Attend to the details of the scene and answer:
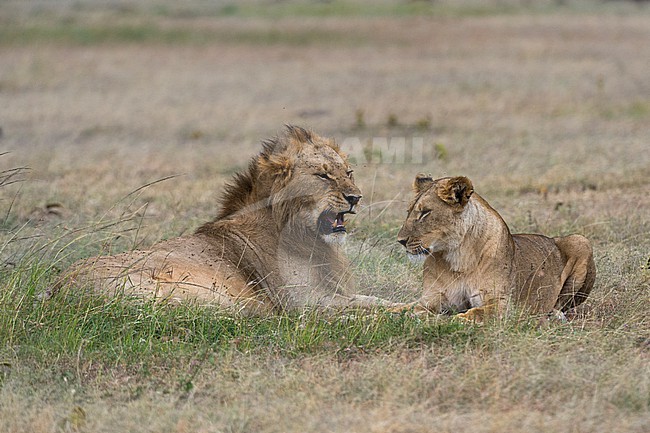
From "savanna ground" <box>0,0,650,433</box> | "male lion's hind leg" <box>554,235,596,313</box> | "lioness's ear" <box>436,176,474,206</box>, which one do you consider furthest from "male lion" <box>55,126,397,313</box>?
"male lion's hind leg" <box>554,235,596,313</box>

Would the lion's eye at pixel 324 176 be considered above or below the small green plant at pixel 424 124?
above

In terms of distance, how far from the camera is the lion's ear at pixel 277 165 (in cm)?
623

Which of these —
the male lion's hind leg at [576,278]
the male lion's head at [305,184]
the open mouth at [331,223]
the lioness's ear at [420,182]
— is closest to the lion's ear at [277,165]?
the male lion's head at [305,184]

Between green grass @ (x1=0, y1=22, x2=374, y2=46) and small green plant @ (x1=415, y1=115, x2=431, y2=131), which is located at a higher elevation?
small green plant @ (x1=415, y1=115, x2=431, y2=131)

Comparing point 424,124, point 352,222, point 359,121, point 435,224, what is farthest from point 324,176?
point 359,121

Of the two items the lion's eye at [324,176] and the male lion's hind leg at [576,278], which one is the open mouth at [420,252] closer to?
the lion's eye at [324,176]

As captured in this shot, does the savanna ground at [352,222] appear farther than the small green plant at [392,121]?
No

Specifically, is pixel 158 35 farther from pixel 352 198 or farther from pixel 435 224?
pixel 435 224

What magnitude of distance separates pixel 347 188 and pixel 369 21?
76.3 ft

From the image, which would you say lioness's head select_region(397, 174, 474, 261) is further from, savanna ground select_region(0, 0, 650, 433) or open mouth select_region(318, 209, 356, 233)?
open mouth select_region(318, 209, 356, 233)

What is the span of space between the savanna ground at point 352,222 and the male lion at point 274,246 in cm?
30

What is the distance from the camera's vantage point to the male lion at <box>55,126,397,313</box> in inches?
233

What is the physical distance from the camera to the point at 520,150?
1216 cm

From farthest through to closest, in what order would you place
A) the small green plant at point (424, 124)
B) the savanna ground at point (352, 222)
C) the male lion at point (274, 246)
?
the small green plant at point (424, 124), the male lion at point (274, 246), the savanna ground at point (352, 222)
